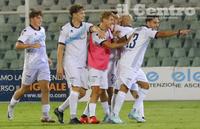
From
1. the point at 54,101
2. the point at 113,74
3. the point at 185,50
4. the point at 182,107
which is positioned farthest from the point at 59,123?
the point at 185,50

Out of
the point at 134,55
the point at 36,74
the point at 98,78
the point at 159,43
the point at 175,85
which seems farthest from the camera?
the point at 159,43

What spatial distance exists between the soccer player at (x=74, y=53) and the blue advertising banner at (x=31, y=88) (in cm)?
891

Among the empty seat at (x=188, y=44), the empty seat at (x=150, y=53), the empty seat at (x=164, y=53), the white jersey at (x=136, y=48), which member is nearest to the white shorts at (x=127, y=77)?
the white jersey at (x=136, y=48)

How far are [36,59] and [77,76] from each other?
1.62 meters

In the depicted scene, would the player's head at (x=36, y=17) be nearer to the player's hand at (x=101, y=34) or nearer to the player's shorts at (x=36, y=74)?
the player's shorts at (x=36, y=74)

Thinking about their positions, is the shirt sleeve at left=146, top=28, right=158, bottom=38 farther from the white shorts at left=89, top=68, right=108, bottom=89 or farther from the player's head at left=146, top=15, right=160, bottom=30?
the white shorts at left=89, top=68, right=108, bottom=89

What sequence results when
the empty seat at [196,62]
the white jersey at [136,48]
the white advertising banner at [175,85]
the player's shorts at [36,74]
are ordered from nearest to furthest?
the white jersey at [136,48], the player's shorts at [36,74], the white advertising banner at [175,85], the empty seat at [196,62]

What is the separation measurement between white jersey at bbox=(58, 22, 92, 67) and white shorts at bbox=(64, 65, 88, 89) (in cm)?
10

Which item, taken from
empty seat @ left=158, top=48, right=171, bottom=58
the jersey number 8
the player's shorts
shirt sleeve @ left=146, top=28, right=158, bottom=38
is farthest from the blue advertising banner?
shirt sleeve @ left=146, top=28, right=158, bottom=38

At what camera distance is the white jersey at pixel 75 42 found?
619 inches

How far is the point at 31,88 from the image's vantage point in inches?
969

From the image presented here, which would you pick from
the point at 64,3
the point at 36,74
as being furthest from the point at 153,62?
the point at 36,74

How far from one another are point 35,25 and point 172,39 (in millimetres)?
11319

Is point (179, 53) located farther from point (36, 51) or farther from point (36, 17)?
→ point (36, 17)
